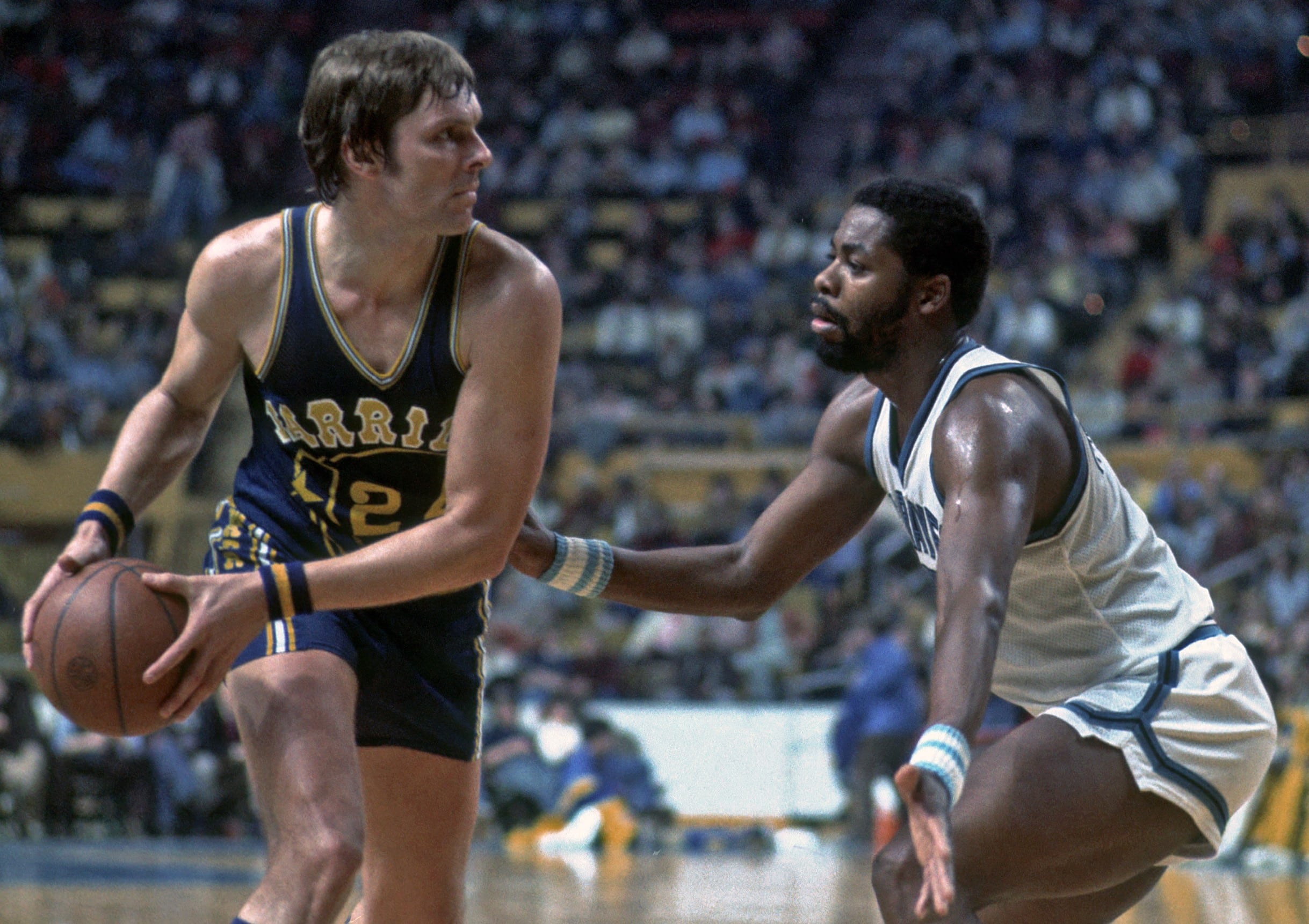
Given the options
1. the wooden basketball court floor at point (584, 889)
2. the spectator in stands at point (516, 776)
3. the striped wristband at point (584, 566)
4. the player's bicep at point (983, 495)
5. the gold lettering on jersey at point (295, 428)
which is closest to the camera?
the player's bicep at point (983, 495)

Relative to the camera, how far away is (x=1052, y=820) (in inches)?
118

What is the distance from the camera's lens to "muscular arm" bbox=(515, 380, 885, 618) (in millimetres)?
3822

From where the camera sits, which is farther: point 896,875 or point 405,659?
point 405,659

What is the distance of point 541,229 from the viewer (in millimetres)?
17219

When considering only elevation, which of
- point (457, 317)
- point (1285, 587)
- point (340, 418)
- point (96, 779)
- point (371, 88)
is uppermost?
point (371, 88)

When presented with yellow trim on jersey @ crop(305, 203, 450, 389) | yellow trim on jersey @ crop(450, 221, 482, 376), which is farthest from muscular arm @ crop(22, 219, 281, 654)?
yellow trim on jersey @ crop(450, 221, 482, 376)

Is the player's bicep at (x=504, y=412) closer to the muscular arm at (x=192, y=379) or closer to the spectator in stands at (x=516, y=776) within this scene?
the muscular arm at (x=192, y=379)

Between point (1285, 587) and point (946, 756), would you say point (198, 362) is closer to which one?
point (946, 756)

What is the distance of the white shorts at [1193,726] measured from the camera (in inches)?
122

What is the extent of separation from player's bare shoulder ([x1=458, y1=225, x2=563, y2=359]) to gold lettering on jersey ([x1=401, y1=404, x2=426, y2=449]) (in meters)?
0.17

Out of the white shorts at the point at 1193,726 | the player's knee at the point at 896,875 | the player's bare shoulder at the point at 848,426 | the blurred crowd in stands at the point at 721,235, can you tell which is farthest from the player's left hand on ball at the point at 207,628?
the blurred crowd in stands at the point at 721,235

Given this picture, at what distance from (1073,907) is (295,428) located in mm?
1974

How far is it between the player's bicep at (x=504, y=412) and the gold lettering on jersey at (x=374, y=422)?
16 cm

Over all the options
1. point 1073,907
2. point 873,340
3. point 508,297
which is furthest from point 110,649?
point 1073,907
